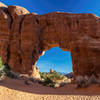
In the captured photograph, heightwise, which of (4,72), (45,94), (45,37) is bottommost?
(45,94)

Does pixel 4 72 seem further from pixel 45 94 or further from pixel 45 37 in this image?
pixel 45 37

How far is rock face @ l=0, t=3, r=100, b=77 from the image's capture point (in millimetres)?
16797

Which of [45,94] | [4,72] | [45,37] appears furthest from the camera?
[45,37]

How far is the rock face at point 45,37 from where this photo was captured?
16797 mm

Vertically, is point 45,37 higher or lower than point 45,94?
higher

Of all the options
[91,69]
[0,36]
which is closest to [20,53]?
[0,36]

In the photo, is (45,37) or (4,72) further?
(45,37)

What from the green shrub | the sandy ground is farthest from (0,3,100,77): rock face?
the sandy ground

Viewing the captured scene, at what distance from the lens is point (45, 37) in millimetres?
20094

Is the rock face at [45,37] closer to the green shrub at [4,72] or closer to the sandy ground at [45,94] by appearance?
the green shrub at [4,72]

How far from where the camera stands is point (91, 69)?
15891 millimetres

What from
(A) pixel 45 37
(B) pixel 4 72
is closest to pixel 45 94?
(B) pixel 4 72

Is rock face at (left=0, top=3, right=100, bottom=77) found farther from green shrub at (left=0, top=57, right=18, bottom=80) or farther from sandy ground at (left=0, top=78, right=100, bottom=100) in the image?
sandy ground at (left=0, top=78, right=100, bottom=100)

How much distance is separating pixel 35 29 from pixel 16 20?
508cm
